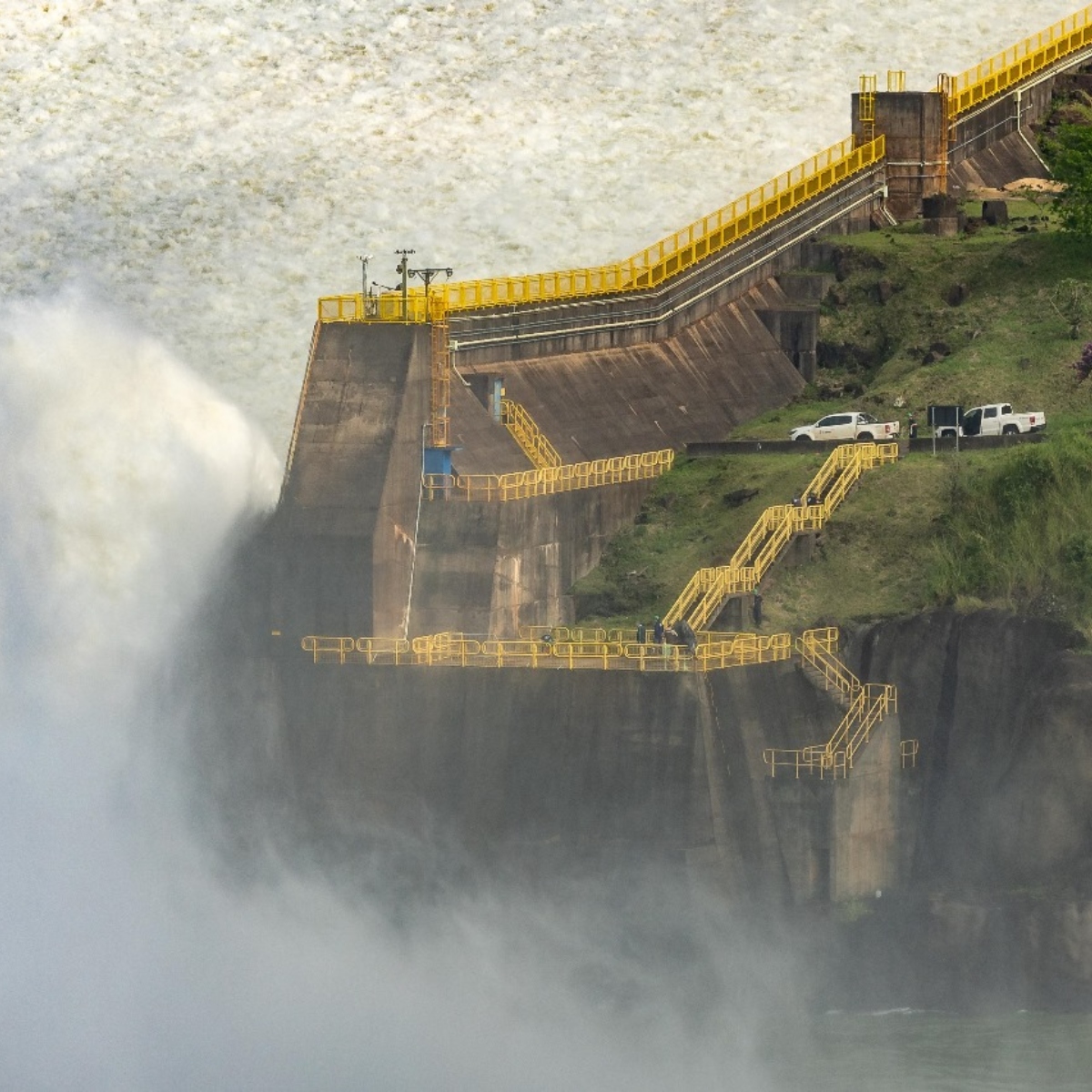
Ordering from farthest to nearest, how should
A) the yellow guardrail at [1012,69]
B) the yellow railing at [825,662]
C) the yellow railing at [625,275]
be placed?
the yellow guardrail at [1012,69], the yellow railing at [625,275], the yellow railing at [825,662]

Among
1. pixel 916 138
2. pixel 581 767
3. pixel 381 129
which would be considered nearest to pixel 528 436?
pixel 581 767

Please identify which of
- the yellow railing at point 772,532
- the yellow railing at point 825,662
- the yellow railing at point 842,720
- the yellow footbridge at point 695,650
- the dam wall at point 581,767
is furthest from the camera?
the yellow railing at point 772,532

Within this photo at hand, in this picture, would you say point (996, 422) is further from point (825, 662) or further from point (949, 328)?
point (825, 662)

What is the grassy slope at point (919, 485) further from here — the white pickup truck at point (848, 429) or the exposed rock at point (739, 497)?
the white pickup truck at point (848, 429)

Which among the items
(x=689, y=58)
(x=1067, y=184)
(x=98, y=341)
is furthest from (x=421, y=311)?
(x=689, y=58)

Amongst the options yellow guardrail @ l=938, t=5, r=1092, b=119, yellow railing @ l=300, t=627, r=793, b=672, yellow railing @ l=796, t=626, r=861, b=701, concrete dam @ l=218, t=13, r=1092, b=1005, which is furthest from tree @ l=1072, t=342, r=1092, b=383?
yellow guardrail @ l=938, t=5, r=1092, b=119

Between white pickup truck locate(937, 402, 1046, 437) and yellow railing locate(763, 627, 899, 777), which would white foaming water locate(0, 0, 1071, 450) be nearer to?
white pickup truck locate(937, 402, 1046, 437)

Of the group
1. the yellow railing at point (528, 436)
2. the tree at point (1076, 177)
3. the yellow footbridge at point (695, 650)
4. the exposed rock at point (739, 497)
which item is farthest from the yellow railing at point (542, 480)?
the tree at point (1076, 177)
